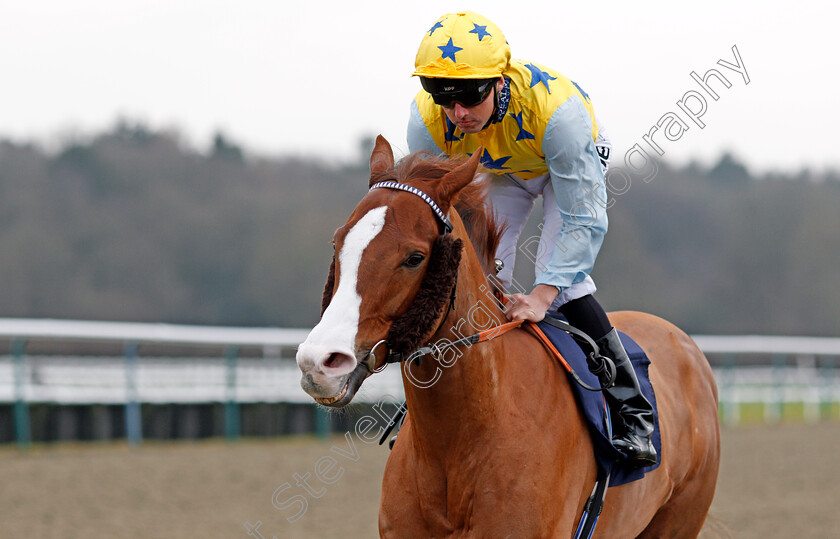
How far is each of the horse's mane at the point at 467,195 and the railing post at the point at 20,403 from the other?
8.02m

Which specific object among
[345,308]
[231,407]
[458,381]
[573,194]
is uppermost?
[573,194]

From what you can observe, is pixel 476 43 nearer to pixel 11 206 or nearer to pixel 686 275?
pixel 11 206

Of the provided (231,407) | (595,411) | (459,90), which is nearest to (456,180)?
(459,90)

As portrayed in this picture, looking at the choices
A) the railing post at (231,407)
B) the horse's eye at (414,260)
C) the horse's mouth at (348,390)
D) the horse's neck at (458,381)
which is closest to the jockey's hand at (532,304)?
the horse's neck at (458,381)

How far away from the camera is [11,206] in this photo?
2900 centimetres

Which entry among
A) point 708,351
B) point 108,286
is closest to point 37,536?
point 708,351

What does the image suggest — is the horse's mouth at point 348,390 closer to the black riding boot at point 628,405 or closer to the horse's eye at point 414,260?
the horse's eye at point 414,260

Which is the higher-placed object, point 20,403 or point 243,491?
point 243,491

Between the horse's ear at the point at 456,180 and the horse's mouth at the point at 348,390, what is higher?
the horse's ear at the point at 456,180

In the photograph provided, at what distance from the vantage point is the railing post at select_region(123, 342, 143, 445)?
10.2 meters

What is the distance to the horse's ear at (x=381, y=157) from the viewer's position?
276 cm

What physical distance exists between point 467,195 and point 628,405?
101 centimetres

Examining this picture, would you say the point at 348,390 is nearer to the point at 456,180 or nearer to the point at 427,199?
the point at 427,199

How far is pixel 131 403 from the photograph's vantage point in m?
10.2
